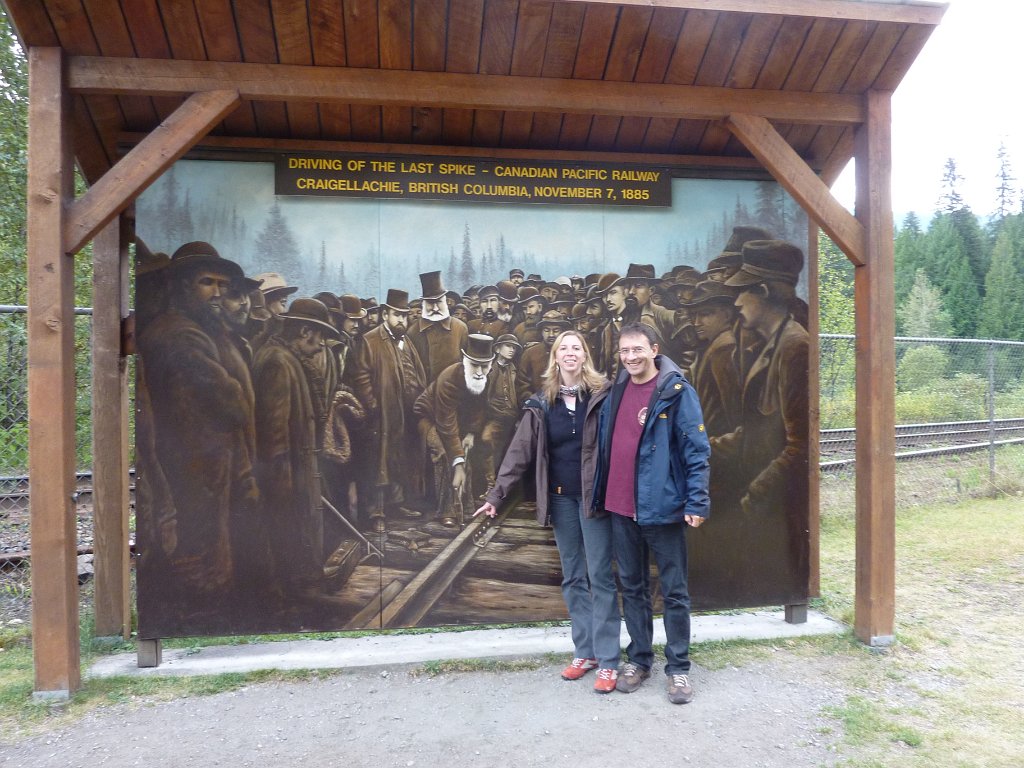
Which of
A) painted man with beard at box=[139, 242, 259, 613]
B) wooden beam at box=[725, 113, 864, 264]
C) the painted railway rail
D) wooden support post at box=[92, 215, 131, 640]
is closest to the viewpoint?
wooden beam at box=[725, 113, 864, 264]

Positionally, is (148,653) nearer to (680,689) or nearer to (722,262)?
(680,689)

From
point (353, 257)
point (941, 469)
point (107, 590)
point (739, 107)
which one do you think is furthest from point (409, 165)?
point (941, 469)

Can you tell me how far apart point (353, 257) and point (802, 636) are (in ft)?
12.8

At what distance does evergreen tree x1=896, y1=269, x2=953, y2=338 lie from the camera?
44.8m

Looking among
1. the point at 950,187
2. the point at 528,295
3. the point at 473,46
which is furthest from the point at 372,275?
the point at 950,187

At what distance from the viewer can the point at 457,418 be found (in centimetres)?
488

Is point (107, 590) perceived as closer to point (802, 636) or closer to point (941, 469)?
point (802, 636)

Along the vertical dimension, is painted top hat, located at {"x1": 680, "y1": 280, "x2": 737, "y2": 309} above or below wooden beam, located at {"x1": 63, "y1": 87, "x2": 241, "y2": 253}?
below

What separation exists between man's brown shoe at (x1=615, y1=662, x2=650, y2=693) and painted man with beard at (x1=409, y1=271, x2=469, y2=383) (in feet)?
7.04

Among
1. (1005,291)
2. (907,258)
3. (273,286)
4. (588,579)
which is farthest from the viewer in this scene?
(907,258)

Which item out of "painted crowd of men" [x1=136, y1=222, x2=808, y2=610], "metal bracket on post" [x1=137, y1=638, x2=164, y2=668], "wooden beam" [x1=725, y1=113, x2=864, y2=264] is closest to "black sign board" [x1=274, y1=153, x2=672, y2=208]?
"painted crowd of men" [x1=136, y1=222, x2=808, y2=610]

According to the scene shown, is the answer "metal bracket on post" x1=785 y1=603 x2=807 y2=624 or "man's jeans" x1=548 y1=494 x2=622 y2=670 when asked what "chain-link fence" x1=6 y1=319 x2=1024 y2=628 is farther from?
"man's jeans" x1=548 y1=494 x2=622 y2=670

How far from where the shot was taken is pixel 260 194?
471 centimetres

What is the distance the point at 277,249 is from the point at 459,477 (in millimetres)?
1900
